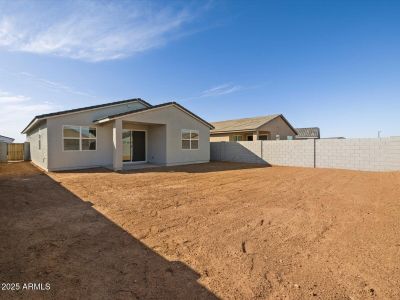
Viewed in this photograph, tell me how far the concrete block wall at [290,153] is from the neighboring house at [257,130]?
18.6ft

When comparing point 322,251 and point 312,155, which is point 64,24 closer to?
point 322,251

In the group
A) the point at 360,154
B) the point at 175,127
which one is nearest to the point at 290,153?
the point at 360,154

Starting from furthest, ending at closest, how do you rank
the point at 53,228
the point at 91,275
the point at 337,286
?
the point at 53,228 → the point at 91,275 → the point at 337,286

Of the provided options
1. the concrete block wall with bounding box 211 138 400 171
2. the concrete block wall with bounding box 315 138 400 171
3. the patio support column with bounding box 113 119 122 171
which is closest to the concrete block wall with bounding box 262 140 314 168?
the concrete block wall with bounding box 211 138 400 171

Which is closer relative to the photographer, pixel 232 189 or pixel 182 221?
pixel 182 221

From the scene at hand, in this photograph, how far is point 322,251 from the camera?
3.37 meters

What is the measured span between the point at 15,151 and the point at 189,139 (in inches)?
699

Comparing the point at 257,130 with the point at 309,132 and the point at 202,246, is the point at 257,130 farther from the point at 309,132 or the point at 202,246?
the point at 202,246

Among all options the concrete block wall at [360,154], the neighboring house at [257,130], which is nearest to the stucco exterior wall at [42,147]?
the neighboring house at [257,130]

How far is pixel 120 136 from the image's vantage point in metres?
12.6

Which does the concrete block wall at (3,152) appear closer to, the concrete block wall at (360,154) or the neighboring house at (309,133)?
the concrete block wall at (360,154)

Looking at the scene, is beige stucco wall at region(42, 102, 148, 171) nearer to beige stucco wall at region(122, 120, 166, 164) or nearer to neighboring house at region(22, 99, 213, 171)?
neighboring house at region(22, 99, 213, 171)

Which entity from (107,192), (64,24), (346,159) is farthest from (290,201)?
(64,24)

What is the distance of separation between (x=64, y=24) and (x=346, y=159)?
52.2ft
